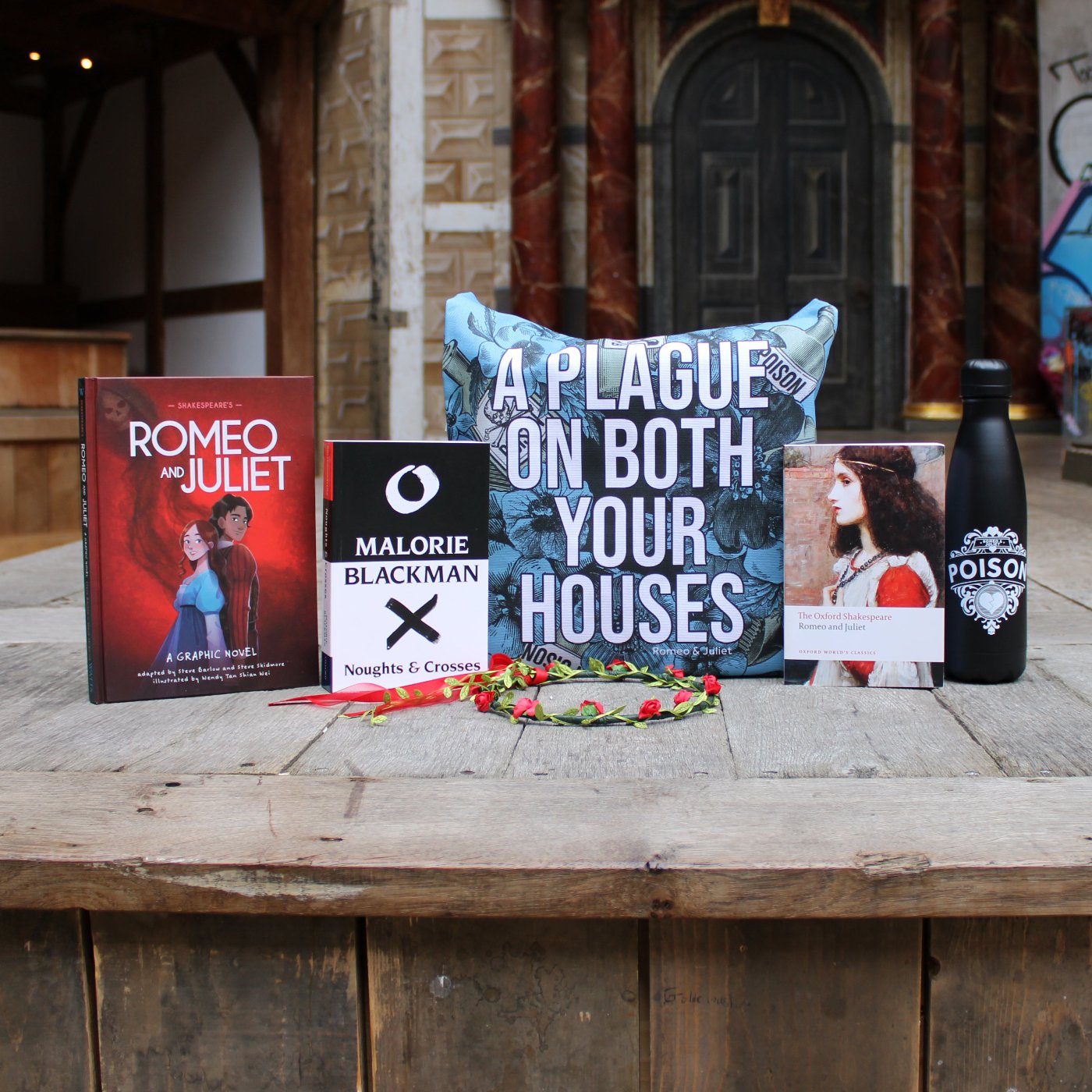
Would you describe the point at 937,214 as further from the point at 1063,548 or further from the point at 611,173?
the point at 1063,548

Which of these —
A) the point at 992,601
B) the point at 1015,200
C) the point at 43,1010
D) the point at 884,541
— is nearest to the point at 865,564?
the point at 884,541

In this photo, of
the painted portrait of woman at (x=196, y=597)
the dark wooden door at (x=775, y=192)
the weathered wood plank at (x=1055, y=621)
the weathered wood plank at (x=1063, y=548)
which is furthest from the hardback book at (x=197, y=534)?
the dark wooden door at (x=775, y=192)

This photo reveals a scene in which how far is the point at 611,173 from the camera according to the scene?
18.6 ft

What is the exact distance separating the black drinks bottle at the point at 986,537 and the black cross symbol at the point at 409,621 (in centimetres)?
52

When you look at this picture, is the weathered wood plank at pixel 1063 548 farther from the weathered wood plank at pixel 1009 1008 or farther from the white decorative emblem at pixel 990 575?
the weathered wood plank at pixel 1009 1008

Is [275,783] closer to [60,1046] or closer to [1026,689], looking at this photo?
[60,1046]

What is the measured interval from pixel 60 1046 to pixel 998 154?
5850 mm

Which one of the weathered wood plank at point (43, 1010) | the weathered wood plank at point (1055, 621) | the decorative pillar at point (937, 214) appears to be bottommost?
the weathered wood plank at point (43, 1010)

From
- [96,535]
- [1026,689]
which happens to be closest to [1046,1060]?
[1026,689]

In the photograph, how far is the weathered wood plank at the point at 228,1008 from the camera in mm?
833

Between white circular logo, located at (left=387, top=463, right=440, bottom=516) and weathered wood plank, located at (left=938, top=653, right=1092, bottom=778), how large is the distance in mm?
536

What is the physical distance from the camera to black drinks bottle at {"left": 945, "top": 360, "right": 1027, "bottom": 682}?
3.89 feet

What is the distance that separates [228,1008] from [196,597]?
18.0 inches

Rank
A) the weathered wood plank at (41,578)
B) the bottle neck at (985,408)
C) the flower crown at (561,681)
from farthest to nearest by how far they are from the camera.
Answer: the weathered wood plank at (41,578) < the bottle neck at (985,408) < the flower crown at (561,681)
